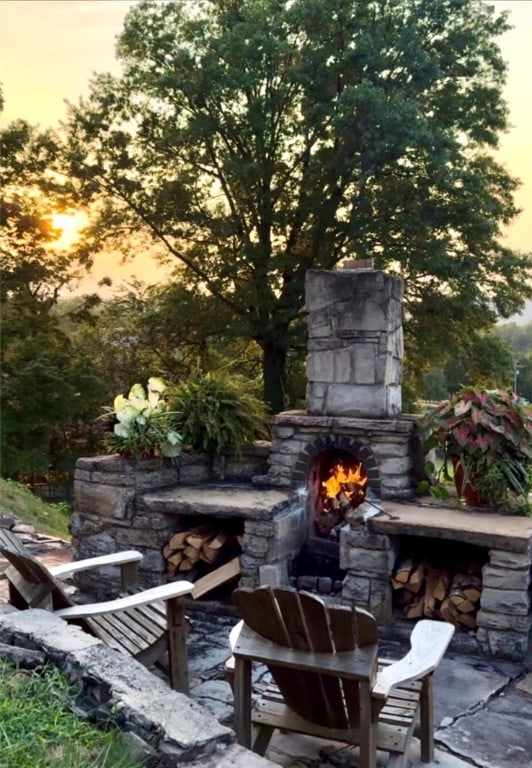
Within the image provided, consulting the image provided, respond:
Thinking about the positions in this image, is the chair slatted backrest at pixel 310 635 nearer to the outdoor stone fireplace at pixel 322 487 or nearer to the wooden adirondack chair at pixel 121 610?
the wooden adirondack chair at pixel 121 610

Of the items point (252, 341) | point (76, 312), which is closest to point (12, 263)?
point (76, 312)

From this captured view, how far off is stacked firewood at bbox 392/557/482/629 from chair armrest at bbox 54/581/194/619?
1789 mm

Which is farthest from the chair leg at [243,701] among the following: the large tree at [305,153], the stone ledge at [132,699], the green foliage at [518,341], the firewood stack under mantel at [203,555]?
the large tree at [305,153]

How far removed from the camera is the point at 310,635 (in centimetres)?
263

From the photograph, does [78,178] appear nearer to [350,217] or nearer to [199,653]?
[350,217]

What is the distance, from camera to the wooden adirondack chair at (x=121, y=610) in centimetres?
333

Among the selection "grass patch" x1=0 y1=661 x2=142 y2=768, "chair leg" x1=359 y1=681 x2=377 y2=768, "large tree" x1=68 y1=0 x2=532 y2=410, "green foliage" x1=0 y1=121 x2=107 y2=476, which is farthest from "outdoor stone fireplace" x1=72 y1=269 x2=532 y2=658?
"green foliage" x1=0 y1=121 x2=107 y2=476

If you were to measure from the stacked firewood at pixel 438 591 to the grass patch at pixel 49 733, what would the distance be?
2670 mm

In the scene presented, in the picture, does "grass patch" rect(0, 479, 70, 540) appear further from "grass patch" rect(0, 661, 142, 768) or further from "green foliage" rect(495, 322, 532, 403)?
"green foliage" rect(495, 322, 532, 403)

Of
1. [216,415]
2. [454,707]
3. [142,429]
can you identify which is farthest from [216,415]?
[454,707]

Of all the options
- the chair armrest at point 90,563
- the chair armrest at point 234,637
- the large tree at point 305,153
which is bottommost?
the chair armrest at point 234,637

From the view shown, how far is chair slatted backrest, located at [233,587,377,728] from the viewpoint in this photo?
2.55 metres

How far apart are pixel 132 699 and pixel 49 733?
29 cm

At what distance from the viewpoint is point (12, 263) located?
1296 centimetres
